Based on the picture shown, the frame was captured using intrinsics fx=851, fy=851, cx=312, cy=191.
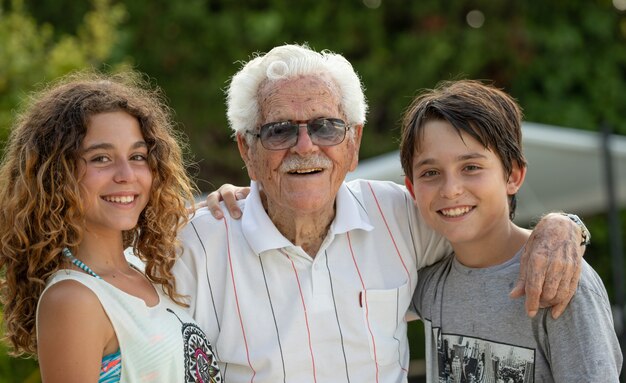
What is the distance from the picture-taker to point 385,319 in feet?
9.45

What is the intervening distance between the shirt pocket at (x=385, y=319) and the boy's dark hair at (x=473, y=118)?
0.41 m

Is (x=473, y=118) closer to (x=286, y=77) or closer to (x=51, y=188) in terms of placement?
(x=286, y=77)

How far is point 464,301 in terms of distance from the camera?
268cm

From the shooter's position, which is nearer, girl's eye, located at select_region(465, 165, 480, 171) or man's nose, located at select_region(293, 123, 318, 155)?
girl's eye, located at select_region(465, 165, 480, 171)

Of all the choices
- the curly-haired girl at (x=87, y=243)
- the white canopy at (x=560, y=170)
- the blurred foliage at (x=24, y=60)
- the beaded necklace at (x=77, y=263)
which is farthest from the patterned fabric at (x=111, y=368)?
the blurred foliage at (x=24, y=60)

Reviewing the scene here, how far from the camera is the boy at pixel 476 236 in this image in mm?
2502

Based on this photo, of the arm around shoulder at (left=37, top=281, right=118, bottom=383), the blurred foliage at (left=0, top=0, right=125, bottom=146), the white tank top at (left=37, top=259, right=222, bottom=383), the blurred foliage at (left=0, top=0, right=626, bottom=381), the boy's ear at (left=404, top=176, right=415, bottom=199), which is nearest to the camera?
the arm around shoulder at (left=37, top=281, right=118, bottom=383)

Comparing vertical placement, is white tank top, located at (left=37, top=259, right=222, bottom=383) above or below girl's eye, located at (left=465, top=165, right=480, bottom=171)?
below

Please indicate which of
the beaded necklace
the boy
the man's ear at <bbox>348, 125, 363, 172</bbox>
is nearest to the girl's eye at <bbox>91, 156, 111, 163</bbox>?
the beaded necklace

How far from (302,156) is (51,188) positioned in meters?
0.82

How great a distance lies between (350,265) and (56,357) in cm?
107

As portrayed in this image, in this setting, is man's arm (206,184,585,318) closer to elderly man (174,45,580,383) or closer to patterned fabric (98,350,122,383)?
elderly man (174,45,580,383)

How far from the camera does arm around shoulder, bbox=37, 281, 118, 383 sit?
2.20 metres

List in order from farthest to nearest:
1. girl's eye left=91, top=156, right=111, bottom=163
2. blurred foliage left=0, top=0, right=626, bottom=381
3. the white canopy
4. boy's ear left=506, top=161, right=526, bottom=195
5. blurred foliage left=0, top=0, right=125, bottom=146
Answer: blurred foliage left=0, top=0, right=626, bottom=381 → the white canopy → blurred foliage left=0, top=0, right=125, bottom=146 → boy's ear left=506, top=161, right=526, bottom=195 → girl's eye left=91, top=156, right=111, bottom=163
